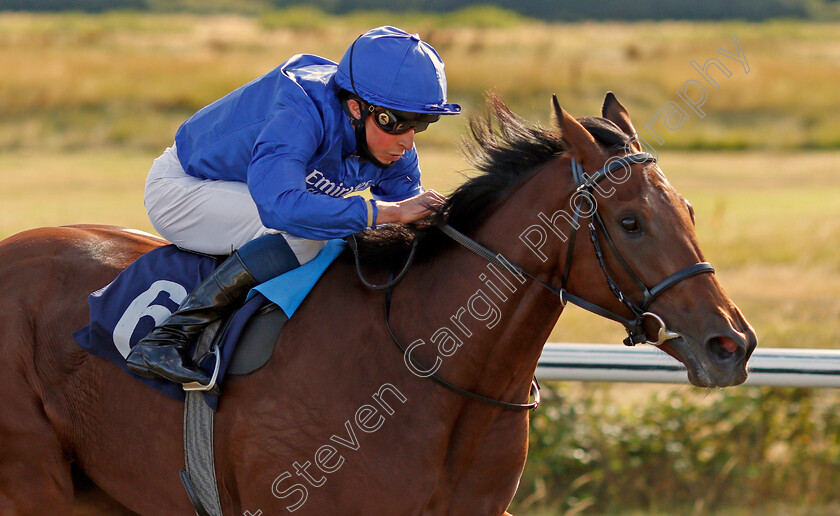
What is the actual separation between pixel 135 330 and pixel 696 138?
15.5 metres

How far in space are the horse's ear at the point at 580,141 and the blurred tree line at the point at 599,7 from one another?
27544 millimetres

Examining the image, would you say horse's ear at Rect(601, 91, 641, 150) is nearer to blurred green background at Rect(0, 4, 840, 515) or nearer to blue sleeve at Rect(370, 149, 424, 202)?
blurred green background at Rect(0, 4, 840, 515)

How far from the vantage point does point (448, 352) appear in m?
3.03

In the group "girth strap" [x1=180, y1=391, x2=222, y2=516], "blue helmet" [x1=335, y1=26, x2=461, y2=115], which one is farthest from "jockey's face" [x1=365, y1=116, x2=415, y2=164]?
"girth strap" [x1=180, y1=391, x2=222, y2=516]

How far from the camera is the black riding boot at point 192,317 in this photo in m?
3.10

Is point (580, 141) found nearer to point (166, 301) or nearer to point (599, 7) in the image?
point (166, 301)

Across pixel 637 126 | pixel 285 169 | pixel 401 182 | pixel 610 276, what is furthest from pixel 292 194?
pixel 637 126

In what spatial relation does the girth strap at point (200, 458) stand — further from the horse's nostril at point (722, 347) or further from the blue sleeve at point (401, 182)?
the horse's nostril at point (722, 347)

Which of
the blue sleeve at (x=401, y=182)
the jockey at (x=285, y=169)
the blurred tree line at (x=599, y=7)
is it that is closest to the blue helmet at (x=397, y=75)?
the jockey at (x=285, y=169)

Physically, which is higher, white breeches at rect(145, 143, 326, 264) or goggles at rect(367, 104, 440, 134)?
goggles at rect(367, 104, 440, 134)

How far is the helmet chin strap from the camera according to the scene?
3176mm

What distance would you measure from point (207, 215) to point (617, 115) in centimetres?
144

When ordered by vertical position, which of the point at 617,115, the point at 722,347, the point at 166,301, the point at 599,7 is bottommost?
the point at 599,7

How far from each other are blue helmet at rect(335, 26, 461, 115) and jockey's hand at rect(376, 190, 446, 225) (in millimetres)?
291
